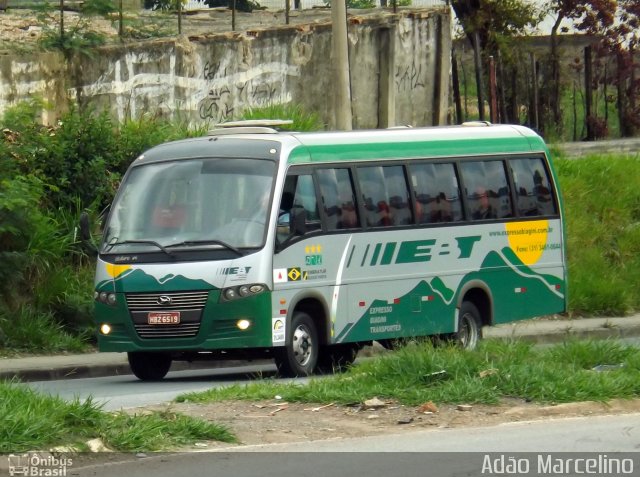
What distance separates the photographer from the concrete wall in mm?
21734

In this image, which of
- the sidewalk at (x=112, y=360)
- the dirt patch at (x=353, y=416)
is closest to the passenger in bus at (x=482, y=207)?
the sidewalk at (x=112, y=360)

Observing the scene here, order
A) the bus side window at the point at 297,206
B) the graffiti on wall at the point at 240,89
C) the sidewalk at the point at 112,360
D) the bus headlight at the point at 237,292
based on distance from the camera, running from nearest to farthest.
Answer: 1. the bus headlight at the point at 237,292
2. the bus side window at the point at 297,206
3. the sidewalk at the point at 112,360
4. the graffiti on wall at the point at 240,89

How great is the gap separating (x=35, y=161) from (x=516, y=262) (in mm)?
6445

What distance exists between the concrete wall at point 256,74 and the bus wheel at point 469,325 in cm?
709

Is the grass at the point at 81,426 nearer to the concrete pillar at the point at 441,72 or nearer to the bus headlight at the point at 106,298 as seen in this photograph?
the bus headlight at the point at 106,298

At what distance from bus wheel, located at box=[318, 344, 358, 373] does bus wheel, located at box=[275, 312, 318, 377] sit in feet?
1.92

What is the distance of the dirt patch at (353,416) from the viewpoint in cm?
982

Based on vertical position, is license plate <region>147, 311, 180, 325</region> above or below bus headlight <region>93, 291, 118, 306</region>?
below

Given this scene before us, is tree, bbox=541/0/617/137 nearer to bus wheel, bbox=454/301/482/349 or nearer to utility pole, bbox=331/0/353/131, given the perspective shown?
utility pole, bbox=331/0/353/131

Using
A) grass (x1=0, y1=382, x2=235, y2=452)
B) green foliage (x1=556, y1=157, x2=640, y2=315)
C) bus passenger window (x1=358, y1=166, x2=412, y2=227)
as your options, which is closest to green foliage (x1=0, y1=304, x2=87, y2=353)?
bus passenger window (x1=358, y1=166, x2=412, y2=227)

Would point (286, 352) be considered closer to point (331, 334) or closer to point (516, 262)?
point (331, 334)

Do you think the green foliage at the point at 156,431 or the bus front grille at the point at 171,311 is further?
the bus front grille at the point at 171,311

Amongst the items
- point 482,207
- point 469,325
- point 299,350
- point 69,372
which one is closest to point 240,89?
point 482,207

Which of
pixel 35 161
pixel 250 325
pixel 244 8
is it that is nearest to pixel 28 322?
pixel 35 161
